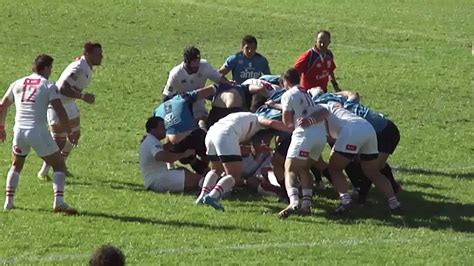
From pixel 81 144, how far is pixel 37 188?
3701mm

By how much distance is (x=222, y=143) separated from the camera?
13711mm

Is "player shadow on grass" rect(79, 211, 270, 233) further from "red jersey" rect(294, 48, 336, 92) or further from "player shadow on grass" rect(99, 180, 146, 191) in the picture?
"red jersey" rect(294, 48, 336, 92)

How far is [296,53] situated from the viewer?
30.4 metres

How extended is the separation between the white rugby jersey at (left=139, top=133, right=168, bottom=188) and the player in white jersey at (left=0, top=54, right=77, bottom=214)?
165 centimetres

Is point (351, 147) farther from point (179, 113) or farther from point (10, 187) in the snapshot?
point (10, 187)

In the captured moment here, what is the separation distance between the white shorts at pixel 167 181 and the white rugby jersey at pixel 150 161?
1.1 inches

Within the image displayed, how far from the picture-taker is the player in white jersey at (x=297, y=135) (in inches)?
525

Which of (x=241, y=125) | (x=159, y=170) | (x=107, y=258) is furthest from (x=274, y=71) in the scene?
(x=107, y=258)

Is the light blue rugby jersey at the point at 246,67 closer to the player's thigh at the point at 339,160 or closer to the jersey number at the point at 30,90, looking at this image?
the player's thigh at the point at 339,160

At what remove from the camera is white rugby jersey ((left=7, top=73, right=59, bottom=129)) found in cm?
1297

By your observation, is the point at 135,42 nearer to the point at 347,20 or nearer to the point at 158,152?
the point at 347,20

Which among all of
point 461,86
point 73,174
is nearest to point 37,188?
point 73,174

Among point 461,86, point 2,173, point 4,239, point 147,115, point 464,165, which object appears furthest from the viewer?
point 461,86

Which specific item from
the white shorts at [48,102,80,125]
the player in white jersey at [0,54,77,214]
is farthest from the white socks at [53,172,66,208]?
the white shorts at [48,102,80,125]
